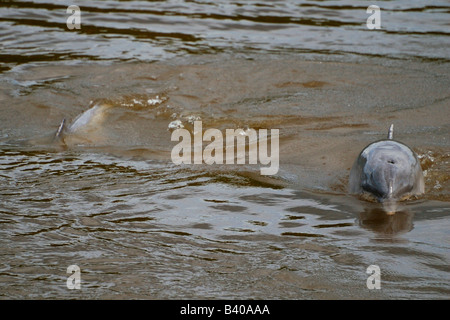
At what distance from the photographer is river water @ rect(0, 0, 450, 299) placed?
4402mm

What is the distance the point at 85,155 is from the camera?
6.56m

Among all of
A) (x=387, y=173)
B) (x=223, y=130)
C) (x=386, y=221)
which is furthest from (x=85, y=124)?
(x=386, y=221)

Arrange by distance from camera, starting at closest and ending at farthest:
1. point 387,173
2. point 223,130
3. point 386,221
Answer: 1. point 386,221
2. point 387,173
3. point 223,130

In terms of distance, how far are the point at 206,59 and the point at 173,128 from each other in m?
2.03

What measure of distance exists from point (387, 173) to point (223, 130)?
2248 mm

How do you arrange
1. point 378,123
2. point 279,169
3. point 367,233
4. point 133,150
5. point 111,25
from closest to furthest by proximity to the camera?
1. point 367,233
2. point 279,169
3. point 133,150
4. point 378,123
5. point 111,25

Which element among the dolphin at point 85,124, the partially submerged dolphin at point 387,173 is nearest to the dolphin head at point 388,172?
the partially submerged dolphin at point 387,173

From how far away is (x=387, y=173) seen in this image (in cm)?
532

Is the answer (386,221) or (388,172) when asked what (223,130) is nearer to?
(388,172)

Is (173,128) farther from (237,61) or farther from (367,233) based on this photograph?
(367,233)

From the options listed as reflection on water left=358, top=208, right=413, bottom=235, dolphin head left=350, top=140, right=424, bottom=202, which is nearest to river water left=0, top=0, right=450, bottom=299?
reflection on water left=358, top=208, right=413, bottom=235

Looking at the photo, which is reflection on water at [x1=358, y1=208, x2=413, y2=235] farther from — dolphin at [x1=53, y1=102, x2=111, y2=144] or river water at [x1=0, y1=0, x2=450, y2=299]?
dolphin at [x1=53, y1=102, x2=111, y2=144]

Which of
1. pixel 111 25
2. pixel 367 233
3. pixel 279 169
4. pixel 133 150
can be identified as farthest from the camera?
pixel 111 25
